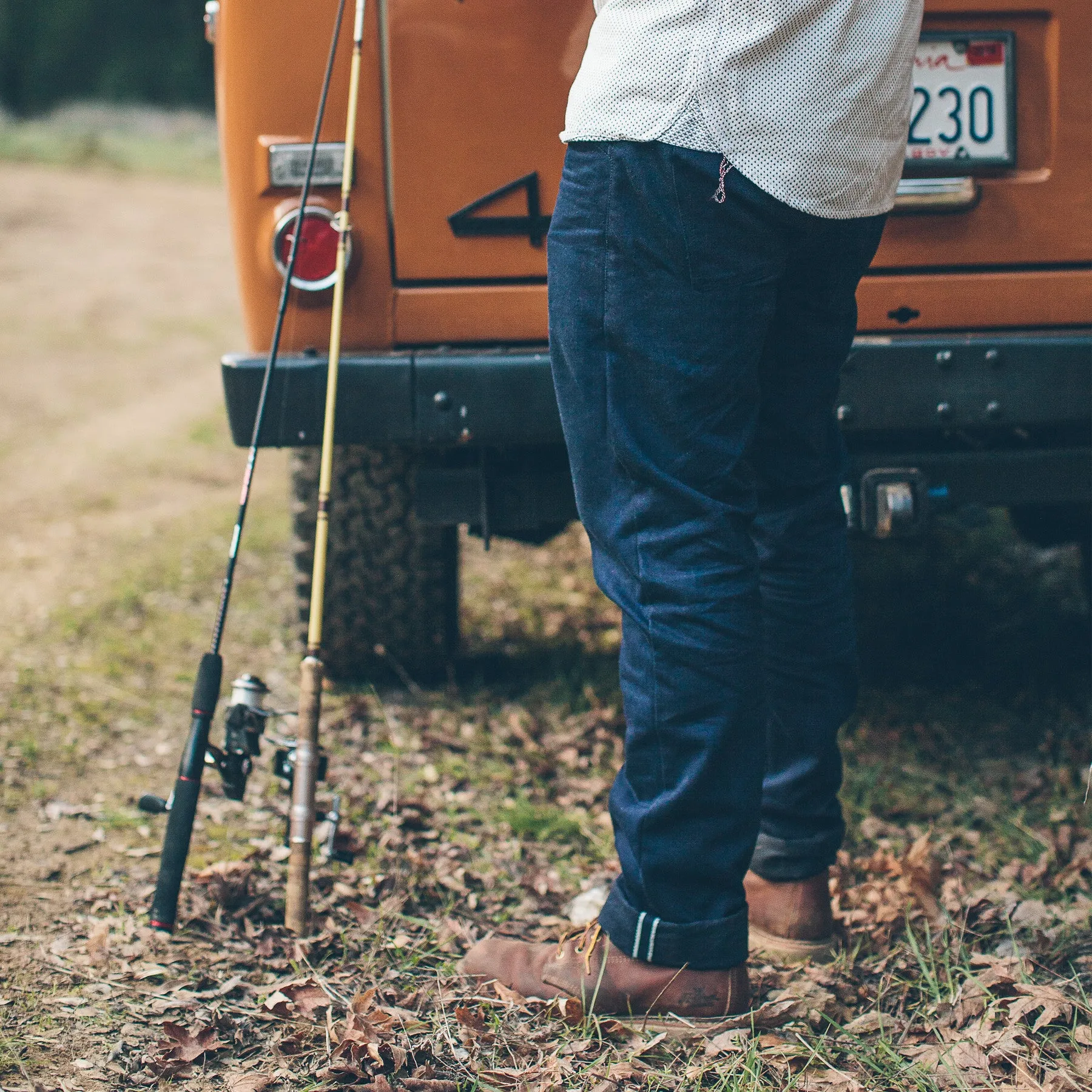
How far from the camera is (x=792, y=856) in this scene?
1954mm

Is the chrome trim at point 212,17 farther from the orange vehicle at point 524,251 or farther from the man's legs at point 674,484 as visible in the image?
the man's legs at point 674,484

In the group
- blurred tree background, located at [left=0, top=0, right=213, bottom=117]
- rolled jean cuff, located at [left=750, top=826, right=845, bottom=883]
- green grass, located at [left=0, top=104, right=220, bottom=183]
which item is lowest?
rolled jean cuff, located at [left=750, top=826, right=845, bottom=883]

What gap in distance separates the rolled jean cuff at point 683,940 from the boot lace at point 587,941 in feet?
0.19

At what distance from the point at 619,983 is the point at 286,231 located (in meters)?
1.41

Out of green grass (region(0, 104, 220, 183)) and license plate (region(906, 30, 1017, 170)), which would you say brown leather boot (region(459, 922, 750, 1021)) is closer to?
license plate (region(906, 30, 1017, 170))

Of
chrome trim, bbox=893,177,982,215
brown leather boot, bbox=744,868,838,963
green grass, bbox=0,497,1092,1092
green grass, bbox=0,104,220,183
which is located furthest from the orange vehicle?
green grass, bbox=0,104,220,183

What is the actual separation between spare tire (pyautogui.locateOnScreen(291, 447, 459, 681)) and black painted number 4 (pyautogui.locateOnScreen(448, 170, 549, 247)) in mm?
641

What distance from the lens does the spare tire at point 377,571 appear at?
112 inches

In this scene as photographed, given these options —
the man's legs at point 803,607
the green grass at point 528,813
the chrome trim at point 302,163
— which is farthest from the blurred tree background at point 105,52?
the man's legs at point 803,607

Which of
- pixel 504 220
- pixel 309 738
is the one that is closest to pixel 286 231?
pixel 504 220

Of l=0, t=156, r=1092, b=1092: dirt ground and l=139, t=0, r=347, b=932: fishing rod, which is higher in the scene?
l=139, t=0, r=347, b=932: fishing rod

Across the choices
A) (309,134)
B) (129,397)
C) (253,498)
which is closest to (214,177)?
(129,397)

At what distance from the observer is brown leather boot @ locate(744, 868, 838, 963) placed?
77.5 inches

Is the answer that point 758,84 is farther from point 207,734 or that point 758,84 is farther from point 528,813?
point 528,813
